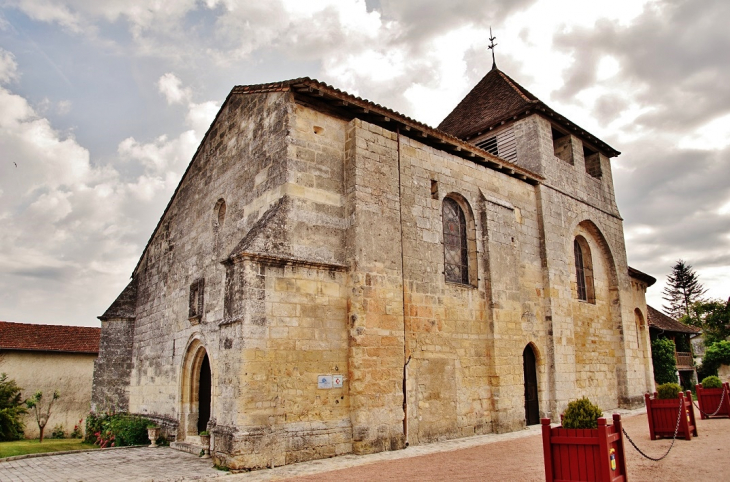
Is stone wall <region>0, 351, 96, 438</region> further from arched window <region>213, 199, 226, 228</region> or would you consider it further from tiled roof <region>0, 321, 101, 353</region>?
arched window <region>213, 199, 226, 228</region>

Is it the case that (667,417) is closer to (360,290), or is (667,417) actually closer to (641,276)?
(360,290)

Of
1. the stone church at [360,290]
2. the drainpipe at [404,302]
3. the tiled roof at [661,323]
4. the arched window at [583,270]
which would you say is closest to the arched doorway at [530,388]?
the stone church at [360,290]

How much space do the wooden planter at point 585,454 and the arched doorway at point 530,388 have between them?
7.10 m

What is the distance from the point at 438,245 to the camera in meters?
11.5

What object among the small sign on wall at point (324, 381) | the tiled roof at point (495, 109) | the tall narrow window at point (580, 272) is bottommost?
the small sign on wall at point (324, 381)

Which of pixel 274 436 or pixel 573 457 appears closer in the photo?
pixel 573 457

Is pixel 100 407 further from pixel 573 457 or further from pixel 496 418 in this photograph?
pixel 573 457

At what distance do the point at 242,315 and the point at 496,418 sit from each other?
6648mm

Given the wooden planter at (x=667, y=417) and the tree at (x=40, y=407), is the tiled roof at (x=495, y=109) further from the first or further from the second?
the tree at (x=40, y=407)

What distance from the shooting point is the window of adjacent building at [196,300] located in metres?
11.9

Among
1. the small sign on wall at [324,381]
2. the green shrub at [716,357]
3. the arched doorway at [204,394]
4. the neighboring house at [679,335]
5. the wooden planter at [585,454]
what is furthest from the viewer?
the green shrub at [716,357]

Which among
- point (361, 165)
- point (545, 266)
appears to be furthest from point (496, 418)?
point (361, 165)

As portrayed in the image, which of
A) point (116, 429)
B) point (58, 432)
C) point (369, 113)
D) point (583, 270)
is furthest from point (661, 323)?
point (58, 432)

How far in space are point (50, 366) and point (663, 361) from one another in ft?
80.6
